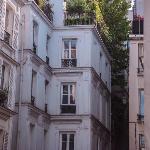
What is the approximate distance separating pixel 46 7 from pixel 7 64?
10.2m

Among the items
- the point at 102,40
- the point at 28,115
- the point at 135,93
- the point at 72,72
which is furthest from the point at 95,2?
the point at 28,115

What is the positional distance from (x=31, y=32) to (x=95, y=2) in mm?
8513

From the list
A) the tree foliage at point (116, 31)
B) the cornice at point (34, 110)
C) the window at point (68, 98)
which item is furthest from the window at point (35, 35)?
the tree foliage at point (116, 31)

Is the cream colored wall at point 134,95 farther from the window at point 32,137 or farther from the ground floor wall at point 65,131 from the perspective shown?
the window at point 32,137

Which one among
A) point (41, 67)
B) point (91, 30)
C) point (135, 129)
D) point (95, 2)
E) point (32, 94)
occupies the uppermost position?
point (95, 2)

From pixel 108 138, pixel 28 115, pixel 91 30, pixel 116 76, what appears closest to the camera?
pixel 28 115

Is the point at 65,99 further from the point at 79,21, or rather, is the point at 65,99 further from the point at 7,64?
the point at 7,64

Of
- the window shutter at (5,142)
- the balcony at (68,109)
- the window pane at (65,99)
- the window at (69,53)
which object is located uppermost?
the window at (69,53)

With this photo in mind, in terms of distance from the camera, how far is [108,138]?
41125 millimetres

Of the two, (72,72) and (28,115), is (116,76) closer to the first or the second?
(72,72)

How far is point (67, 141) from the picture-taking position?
110 feet

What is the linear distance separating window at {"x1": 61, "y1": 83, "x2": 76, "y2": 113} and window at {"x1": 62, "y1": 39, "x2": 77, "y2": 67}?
149 cm

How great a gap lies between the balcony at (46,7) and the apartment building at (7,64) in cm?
642

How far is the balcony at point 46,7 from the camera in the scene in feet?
110
